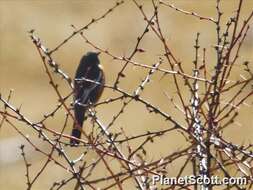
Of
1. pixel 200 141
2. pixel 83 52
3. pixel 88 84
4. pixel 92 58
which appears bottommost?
pixel 200 141

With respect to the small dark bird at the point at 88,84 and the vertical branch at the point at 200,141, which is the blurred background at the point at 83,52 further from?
the vertical branch at the point at 200,141

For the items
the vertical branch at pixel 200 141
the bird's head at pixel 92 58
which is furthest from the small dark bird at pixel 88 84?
the vertical branch at pixel 200 141

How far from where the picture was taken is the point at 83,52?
12.6 metres

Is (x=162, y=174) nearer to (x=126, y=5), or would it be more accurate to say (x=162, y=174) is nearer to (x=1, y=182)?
(x=1, y=182)

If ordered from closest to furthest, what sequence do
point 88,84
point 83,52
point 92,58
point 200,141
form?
point 200,141
point 88,84
point 92,58
point 83,52

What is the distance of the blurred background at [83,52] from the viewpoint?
444 inches

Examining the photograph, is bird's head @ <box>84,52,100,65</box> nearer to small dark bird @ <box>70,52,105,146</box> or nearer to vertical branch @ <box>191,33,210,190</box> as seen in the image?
small dark bird @ <box>70,52,105,146</box>

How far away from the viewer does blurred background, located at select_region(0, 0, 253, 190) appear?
11289mm

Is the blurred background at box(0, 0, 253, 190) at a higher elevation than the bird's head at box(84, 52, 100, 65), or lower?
higher

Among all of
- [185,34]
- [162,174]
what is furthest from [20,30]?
[162,174]

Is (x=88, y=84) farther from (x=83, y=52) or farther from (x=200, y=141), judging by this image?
(x=83, y=52)

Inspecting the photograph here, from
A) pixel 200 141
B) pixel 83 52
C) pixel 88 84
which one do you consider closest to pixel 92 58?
pixel 88 84

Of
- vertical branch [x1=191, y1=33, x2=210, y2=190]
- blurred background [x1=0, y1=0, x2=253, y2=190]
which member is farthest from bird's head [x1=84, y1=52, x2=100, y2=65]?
blurred background [x1=0, y1=0, x2=253, y2=190]

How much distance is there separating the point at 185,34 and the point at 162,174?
9.17m
